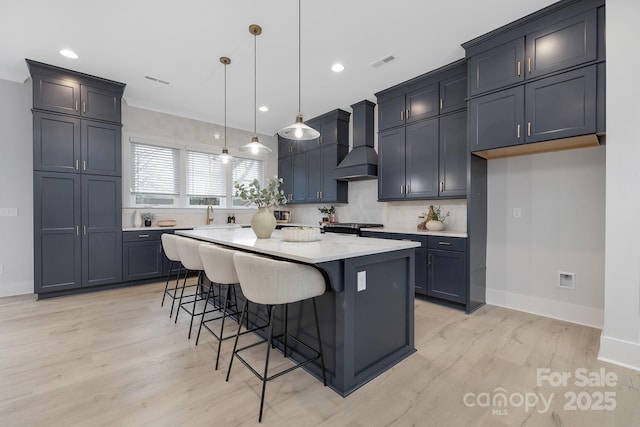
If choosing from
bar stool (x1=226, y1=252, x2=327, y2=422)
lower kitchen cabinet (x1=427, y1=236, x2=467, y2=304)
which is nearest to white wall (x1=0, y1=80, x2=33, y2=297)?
bar stool (x1=226, y1=252, x2=327, y2=422)

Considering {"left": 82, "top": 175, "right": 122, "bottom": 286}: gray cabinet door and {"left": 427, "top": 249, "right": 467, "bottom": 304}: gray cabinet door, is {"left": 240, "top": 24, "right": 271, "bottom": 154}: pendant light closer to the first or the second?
{"left": 82, "top": 175, "right": 122, "bottom": 286}: gray cabinet door

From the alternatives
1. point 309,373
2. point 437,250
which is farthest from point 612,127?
point 309,373

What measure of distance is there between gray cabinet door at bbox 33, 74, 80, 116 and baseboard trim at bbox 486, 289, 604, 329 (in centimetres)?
588

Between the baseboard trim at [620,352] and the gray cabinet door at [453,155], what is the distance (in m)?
1.85

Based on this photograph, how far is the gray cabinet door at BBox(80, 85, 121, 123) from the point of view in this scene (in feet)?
12.7

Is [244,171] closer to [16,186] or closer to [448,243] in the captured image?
[16,186]

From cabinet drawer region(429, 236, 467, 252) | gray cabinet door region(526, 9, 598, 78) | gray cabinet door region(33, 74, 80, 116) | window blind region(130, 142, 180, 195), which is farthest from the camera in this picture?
window blind region(130, 142, 180, 195)

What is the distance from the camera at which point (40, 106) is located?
3605mm

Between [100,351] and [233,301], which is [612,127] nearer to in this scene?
[233,301]

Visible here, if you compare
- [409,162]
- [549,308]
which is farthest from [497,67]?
[549,308]

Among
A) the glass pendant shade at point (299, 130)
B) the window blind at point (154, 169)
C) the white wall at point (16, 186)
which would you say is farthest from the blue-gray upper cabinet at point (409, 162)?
the white wall at point (16, 186)

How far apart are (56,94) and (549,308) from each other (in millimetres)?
6433

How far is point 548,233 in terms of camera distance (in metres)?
3.08

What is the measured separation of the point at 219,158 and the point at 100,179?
182 cm
